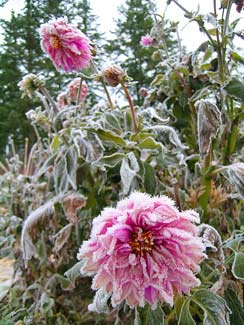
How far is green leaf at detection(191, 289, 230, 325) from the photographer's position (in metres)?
0.54

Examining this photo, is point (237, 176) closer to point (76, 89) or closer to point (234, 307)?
point (234, 307)

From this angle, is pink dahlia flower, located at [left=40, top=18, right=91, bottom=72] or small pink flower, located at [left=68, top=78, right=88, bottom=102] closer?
pink dahlia flower, located at [left=40, top=18, right=91, bottom=72]

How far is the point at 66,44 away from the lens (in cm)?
81

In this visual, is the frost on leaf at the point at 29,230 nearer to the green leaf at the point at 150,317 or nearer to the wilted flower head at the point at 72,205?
the wilted flower head at the point at 72,205

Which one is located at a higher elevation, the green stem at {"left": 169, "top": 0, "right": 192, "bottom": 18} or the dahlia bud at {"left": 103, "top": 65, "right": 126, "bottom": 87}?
the green stem at {"left": 169, "top": 0, "right": 192, "bottom": 18}

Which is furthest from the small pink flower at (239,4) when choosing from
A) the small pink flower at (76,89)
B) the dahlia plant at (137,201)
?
the small pink flower at (76,89)

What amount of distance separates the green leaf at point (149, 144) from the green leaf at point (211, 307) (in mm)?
311

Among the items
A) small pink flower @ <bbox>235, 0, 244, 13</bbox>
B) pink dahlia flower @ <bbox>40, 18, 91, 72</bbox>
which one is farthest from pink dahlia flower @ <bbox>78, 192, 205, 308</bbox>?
small pink flower @ <bbox>235, 0, 244, 13</bbox>

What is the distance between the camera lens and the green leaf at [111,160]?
0.78 meters

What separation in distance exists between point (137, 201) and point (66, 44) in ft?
1.60

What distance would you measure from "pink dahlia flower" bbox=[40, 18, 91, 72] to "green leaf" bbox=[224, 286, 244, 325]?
51 cm

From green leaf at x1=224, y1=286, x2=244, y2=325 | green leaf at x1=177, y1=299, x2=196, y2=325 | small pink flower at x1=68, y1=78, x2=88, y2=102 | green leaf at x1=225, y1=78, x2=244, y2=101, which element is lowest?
green leaf at x1=224, y1=286, x2=244, y2=325

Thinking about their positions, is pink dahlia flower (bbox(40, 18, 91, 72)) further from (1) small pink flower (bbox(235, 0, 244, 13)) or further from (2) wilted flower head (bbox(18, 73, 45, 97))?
(1) small pink flower (bbox(235, 0, 244, 13))

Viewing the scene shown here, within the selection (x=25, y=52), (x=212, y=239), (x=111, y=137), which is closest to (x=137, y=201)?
(x=212, y=239)
